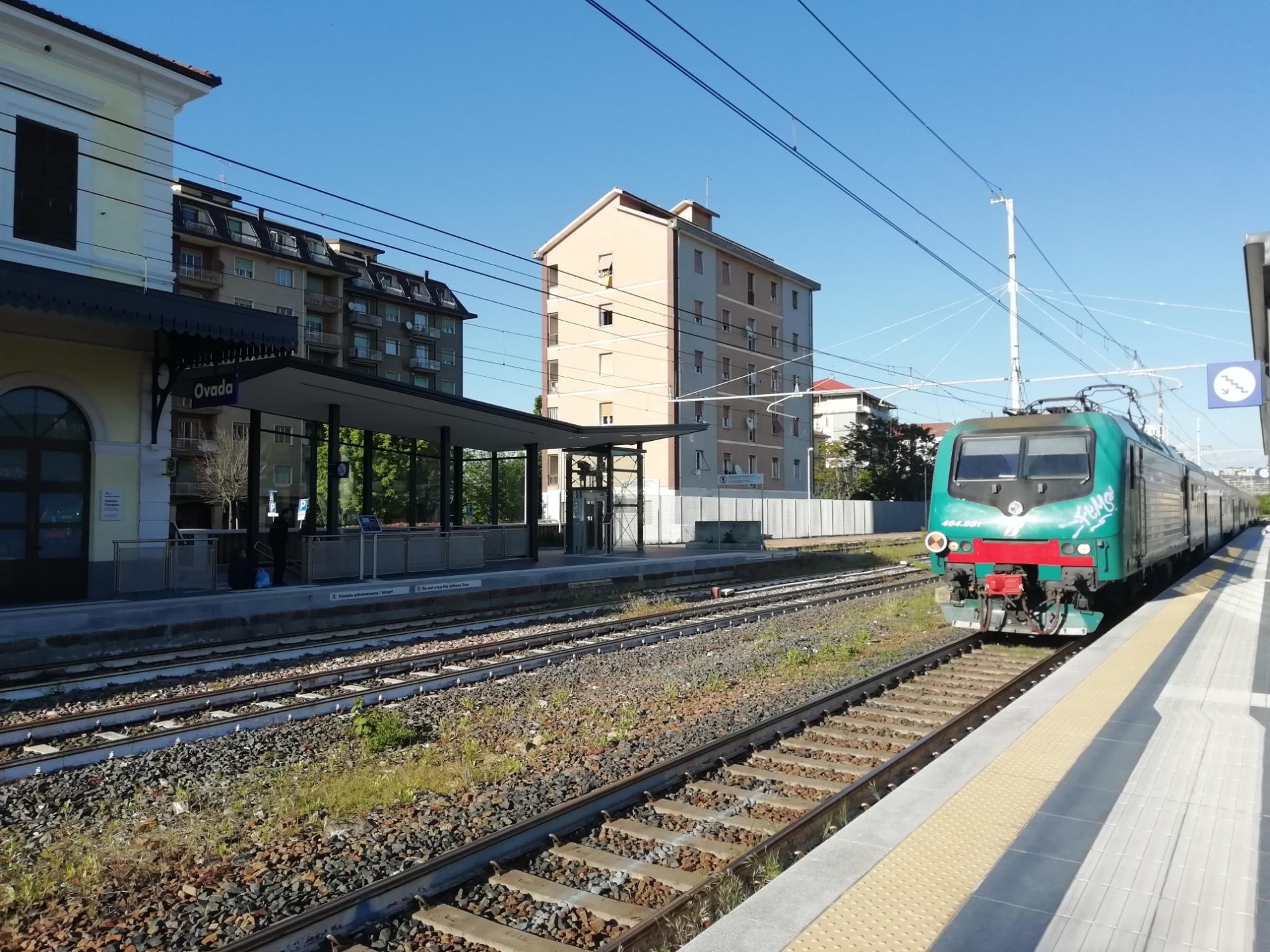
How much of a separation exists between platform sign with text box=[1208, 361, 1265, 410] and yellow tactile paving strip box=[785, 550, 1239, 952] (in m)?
11.3

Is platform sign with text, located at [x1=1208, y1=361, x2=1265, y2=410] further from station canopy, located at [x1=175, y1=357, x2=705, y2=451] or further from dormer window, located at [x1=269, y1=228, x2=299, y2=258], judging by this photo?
dormer window, located at [x1=269, y1=228, x2=299, y2=258]

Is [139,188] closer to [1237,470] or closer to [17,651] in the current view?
[17,651]

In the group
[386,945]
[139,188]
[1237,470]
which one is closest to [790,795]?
[386,945]

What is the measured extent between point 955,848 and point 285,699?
23.5ft

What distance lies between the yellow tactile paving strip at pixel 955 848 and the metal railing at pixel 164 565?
14.6 m

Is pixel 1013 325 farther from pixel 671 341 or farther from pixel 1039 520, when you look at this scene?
pixel 671 341

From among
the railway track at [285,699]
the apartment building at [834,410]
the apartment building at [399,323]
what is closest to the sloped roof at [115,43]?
the railway track at [285,699]

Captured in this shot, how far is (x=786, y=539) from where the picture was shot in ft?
147

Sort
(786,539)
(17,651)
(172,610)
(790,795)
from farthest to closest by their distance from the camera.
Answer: (786,539)
(172,610)
(17,651)
(790,795)

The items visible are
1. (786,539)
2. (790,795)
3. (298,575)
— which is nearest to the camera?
(790,795)

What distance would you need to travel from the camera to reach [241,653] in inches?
473

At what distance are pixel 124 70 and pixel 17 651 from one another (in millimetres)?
10739

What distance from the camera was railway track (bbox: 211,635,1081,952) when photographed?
4043mm

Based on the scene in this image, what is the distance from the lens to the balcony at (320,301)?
179 feet
